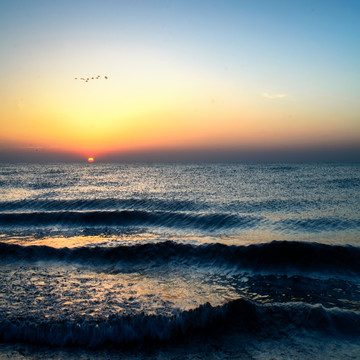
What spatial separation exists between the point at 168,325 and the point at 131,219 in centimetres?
1636

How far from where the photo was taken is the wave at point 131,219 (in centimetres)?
2114

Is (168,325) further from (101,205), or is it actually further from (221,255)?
(101,205)

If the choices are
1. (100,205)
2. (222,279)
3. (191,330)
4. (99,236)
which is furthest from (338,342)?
(100,205)

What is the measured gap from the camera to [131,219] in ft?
76.7

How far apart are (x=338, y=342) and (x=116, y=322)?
17.7 ft

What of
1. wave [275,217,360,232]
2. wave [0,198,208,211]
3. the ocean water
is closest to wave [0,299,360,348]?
the ocean water

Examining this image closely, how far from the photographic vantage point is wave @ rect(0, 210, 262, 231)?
21.1 meters

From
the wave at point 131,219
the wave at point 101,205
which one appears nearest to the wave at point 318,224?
the wave at point 131,219

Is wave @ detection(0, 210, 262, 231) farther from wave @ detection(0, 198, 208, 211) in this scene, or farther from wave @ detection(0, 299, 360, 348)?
wave @ detection(0, 299, 360, 348)

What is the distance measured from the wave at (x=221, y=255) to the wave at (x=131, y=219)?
6.00 m

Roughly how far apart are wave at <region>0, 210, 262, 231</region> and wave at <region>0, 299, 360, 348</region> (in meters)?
12.1

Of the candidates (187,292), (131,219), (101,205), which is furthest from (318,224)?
(101,205)

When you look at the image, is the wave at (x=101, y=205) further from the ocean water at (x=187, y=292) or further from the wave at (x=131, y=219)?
the ocean water at (x=187, y=292)

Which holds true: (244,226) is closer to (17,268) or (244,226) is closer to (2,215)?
(17,268)
